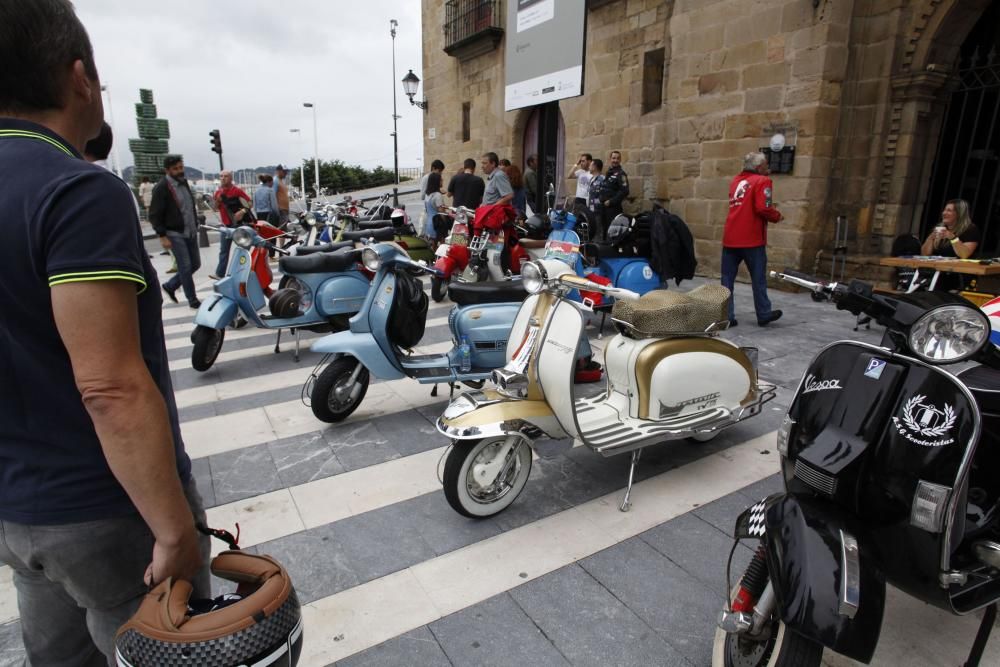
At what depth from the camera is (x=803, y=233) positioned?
7.48 metres

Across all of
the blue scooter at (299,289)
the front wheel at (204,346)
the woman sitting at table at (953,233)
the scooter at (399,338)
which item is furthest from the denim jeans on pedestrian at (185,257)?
the woman sitting at table at (953,233)

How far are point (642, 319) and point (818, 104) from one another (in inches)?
230

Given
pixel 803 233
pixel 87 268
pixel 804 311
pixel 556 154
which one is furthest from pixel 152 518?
pixel 556 154

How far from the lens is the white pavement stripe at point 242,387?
445 centimetres

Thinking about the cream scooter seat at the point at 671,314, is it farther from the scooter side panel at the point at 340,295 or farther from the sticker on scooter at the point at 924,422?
the scooter side panel at the point at 340,295

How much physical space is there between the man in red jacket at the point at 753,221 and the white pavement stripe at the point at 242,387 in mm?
3597

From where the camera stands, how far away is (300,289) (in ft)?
18.1

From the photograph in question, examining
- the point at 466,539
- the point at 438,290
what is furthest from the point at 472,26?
the point at 466,539

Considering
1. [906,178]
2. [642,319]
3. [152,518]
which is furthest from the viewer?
[906,178]

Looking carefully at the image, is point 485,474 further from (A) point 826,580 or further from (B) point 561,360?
(A) point 826,580

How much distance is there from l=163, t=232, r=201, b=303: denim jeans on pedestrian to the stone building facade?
7.00 metres

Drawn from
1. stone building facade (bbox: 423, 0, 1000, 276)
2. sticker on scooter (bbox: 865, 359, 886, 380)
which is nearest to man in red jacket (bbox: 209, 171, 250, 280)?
stone building facade (bbox: 423, 0, 1000, 276)

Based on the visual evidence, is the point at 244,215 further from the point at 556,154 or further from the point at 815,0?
the point at 815,0

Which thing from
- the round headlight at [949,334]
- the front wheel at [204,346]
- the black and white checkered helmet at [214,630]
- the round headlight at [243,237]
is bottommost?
the front wheel at [204,346]
